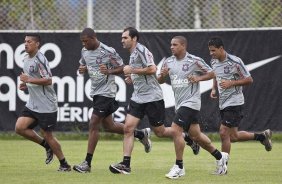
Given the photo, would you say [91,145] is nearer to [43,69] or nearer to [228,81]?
[43,69]

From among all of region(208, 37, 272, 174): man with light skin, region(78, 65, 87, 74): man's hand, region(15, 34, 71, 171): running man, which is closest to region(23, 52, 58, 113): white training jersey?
region(15, 34, 71, 171): running man

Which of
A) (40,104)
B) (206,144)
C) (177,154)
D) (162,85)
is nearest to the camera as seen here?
(177,154)

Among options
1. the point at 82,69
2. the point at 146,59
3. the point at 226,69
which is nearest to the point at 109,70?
the point at 82,69

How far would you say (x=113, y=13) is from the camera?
22531mm

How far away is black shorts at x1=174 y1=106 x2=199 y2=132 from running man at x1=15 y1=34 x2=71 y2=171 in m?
2.05

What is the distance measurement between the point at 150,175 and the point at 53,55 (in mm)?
8957

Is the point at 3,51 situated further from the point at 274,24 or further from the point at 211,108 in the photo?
the point at 274,24

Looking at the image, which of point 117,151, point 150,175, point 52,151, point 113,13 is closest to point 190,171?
point 150,175

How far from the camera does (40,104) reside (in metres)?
14.6

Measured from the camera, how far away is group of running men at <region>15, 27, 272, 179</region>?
45.8 ft

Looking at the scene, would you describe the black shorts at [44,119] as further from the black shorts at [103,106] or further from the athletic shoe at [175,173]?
the athletic shoe at [175,173]

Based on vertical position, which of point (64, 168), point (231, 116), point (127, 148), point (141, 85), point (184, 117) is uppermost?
point (141, 85)

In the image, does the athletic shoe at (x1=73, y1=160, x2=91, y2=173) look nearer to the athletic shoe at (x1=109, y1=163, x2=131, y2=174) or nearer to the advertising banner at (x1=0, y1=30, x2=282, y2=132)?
the athletic shoe at (x1=109, y1=163, x2=131, y2=174)

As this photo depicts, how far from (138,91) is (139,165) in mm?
1791
